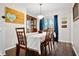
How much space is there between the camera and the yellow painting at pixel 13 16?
7.54 feet

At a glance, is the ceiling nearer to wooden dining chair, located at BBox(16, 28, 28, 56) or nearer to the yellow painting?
the yellow painting

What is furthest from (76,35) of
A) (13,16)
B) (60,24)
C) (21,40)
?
(13,16)

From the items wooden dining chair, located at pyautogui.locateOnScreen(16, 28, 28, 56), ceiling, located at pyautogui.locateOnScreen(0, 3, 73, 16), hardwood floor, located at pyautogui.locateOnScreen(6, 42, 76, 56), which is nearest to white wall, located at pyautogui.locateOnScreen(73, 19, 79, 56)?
hardwood floor, located at pyautogui.locateOnScreen(6, 42, 76, 56)

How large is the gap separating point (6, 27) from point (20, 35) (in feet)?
1.18

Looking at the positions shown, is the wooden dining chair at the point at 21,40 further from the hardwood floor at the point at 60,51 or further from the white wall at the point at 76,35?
the white wall at the point at 76,35

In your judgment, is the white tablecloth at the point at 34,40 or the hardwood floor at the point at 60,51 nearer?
the hardwood floor at the point at 60,51

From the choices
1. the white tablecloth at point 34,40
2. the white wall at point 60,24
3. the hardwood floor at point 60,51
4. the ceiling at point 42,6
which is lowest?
the hardwood floor at point 60,51

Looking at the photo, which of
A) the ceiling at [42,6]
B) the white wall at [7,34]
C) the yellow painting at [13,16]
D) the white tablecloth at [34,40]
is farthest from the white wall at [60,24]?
the white wall at [7,34]

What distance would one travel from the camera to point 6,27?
2.46 metres

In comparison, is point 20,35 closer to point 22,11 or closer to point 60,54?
point 22,11

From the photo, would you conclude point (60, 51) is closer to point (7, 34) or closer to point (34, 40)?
point (34, 40)

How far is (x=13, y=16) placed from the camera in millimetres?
2322

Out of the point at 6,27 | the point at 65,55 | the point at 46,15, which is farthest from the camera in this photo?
the point at 6,27

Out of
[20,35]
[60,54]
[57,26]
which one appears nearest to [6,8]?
[20,35]
